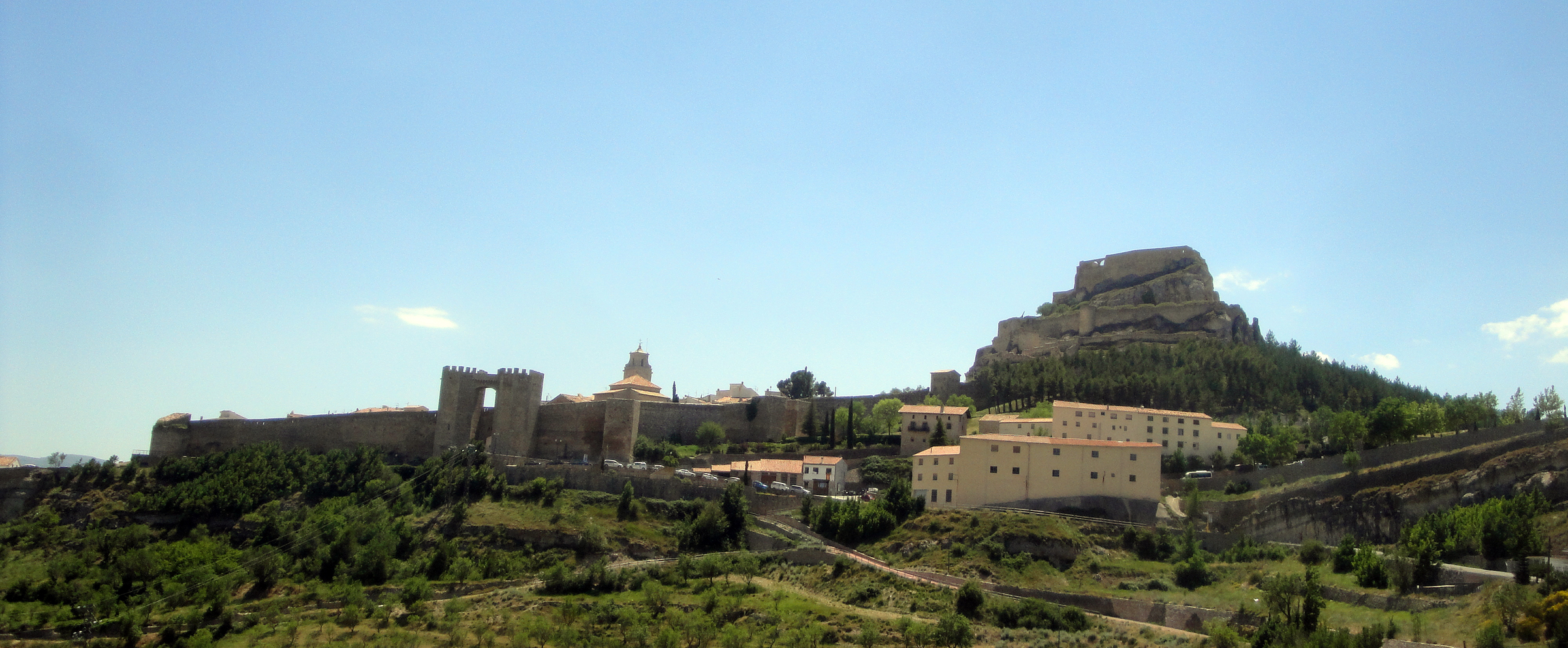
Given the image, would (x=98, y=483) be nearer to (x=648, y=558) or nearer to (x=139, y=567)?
(x=139, y=567)

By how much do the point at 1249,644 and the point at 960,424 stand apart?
33473 mm

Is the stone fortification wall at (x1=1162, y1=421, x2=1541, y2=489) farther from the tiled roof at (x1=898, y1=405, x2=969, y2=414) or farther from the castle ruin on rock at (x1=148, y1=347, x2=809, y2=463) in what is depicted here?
the castle ruin on rock at (x1=148, y1=347, x2=809, y2=463)

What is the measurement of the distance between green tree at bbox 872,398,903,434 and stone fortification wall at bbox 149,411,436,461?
2689cm

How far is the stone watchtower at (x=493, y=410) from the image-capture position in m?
56.0

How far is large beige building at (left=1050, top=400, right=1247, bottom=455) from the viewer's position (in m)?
56.8

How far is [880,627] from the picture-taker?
31906 mm

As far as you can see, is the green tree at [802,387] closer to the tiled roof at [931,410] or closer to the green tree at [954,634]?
the tiled roof at [931,410]

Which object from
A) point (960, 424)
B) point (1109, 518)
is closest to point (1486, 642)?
point (1109, 518)

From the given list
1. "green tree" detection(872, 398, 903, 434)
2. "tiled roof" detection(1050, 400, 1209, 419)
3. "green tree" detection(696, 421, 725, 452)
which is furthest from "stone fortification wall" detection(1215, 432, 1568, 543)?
"green tree" detection(696, 421, 725, 452)

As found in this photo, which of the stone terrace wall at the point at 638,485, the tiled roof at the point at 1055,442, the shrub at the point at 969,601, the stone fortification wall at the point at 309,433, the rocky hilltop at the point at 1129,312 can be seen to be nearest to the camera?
the shrub at the point at 969,601

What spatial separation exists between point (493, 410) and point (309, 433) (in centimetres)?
1007

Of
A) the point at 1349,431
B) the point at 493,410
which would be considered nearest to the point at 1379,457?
the point at 1349,431

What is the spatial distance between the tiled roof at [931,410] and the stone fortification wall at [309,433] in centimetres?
2683

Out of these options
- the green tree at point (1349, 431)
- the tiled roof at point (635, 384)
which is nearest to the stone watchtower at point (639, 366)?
the tiled roof at point (635, 384)
